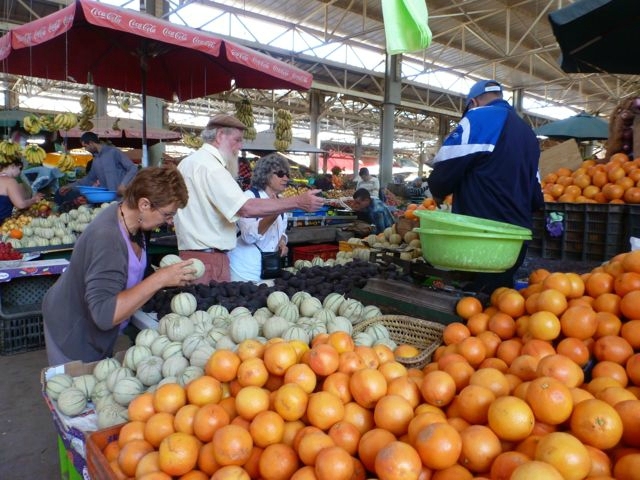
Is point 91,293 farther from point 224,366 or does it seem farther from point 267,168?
point 267,168

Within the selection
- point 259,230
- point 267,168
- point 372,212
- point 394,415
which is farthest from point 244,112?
point 394,415

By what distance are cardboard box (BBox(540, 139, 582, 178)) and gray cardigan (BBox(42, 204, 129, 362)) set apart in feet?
13.5

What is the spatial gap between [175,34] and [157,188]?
9.65ft

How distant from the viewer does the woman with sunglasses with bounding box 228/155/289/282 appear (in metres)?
3.67

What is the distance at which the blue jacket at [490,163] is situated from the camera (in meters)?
2.55

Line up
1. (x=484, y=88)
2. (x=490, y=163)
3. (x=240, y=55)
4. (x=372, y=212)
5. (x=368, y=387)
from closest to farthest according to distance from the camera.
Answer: (x=368, y=387)
(x=490, y=163)
(x=484, y=88)
(x=240, y=55)
(x=372, y=212)

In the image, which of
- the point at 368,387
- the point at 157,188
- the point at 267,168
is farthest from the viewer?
the point at 267,168

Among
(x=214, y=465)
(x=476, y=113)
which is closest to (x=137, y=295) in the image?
(x=214, y=465)

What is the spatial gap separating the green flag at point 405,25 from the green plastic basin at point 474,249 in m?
0.93

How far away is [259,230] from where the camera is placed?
147 inches

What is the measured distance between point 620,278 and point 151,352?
185cm

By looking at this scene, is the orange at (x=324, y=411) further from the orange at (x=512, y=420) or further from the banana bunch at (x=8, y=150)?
the banana bunch at (x=8, y=150)

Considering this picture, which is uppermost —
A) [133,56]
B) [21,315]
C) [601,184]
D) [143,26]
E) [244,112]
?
[133,56]

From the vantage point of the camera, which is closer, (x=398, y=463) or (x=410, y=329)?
(x=398, y=463)
